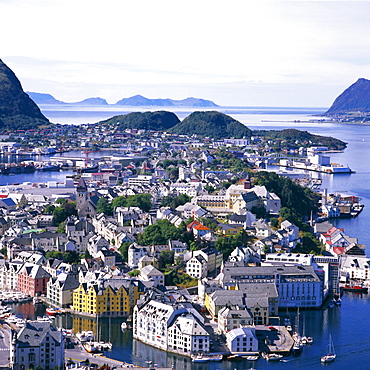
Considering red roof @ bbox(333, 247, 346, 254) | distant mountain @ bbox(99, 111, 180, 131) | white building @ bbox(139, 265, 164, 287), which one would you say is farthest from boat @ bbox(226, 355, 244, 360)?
distant mountain @ bbox(99, 111, 180, 131)

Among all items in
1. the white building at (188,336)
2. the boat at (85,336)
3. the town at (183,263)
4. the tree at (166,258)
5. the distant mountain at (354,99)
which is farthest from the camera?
the distant mountain at (354,99)

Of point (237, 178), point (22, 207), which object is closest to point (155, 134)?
point (237, 178)

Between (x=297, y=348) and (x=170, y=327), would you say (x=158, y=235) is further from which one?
(x=297, y=348)

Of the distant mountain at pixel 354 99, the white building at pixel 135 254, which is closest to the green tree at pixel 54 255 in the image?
the white building at pixel 135 254

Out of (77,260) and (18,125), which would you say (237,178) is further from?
(18,125)

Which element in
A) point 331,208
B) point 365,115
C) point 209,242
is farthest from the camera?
point 365,115

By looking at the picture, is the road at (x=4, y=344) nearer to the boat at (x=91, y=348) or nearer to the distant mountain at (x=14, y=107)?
the boat at (x=91, y=348)

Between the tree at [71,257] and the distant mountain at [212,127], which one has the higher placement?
the distant mountain at [212,127]
